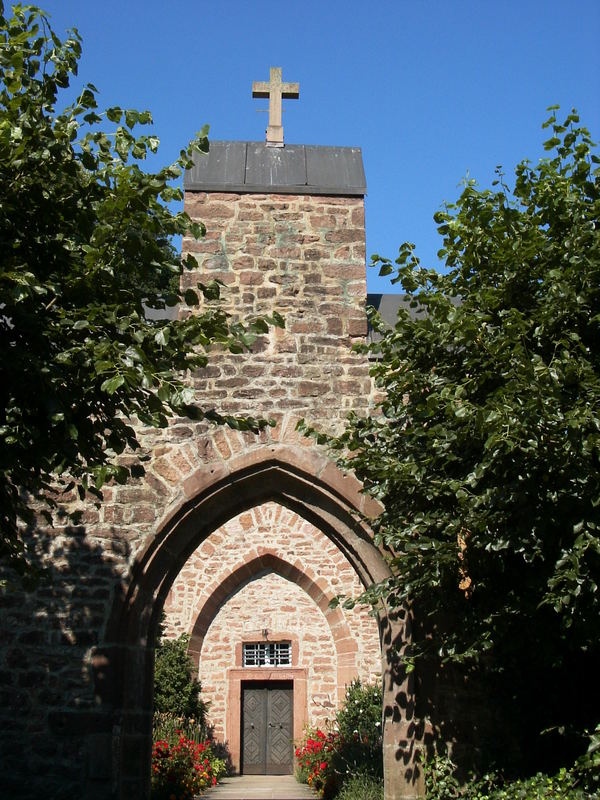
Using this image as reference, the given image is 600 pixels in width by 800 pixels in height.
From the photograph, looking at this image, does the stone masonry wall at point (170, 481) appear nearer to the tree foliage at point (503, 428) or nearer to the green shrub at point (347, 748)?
the tree foliage at point (503, 428)

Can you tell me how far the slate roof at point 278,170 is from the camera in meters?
7.73

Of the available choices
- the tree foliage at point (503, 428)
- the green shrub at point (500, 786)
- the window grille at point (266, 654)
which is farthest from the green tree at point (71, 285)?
the window grille at point (266, 654)

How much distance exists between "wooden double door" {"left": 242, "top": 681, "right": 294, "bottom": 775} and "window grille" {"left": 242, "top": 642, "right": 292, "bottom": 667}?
0.32 metres

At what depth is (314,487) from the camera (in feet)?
23.1

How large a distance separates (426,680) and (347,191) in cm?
404

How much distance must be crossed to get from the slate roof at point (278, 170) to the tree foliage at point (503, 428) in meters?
1.93


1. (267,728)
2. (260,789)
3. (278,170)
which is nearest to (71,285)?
(278,170)

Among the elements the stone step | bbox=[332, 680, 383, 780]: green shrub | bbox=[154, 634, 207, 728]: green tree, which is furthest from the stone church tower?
bbox=[154, 634, 207, 728]: green tree

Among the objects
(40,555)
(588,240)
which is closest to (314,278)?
(588,240)

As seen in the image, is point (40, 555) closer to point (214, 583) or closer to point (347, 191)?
point (347, 191)

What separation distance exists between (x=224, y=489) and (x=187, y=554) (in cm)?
61

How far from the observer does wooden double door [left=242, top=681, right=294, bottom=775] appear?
46.9 feet

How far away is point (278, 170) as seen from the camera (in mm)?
7957

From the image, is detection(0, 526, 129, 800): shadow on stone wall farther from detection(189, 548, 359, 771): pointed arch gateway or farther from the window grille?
the window grille
